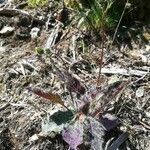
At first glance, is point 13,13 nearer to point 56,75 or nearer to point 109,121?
point 56,75

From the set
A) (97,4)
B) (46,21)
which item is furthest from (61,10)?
(97,4)

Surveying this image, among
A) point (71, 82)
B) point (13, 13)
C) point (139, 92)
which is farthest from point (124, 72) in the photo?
point (13, 13)

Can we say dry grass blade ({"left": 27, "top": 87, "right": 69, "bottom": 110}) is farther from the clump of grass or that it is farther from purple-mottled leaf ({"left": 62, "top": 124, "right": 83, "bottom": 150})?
the clump of grass

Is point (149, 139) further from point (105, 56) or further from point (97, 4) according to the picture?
point (97, 4)

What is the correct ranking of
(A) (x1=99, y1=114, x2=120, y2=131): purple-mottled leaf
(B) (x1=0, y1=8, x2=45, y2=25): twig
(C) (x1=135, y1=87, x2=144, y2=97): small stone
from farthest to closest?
(B) (x1=0, y1=8, x2=45, y2=25): twig
(C) (x1=135, y1=87, x2=144, y2=97): small stone
(A) (x1=99, y1=114, x2=120, y2=131): purple-mottled leaf

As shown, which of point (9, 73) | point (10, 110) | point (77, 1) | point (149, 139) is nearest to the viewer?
point (149, 139)

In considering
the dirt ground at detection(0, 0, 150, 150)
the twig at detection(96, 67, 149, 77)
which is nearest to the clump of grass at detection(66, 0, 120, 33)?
the dirt ground at detection(0, 0, 150, 150)
